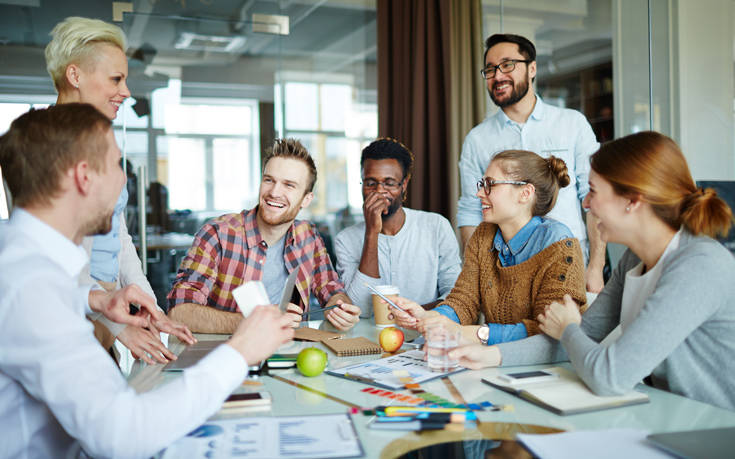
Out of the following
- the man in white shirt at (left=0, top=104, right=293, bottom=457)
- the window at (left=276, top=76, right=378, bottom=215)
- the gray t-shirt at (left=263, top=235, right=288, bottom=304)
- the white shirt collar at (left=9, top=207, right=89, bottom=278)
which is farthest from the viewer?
the window at (left=276, top=76, right=378, bottom=215)

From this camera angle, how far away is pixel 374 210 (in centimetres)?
278

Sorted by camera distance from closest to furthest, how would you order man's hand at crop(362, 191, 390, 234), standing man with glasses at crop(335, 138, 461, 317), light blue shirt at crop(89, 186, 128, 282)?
light blue shirt at crop(89, 186, 128, 282) → man's hand at crop(362, 191, 390, 234) → standing man with glasses at crop(335, 138, 461, 317)

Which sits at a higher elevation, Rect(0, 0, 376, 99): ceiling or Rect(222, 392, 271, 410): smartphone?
Rect(0, 0, 376, 99): ceiling

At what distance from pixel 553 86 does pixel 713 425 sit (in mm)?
3058

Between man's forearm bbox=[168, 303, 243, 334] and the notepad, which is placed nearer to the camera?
the notepad

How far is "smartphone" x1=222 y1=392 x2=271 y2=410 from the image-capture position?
1.27 m

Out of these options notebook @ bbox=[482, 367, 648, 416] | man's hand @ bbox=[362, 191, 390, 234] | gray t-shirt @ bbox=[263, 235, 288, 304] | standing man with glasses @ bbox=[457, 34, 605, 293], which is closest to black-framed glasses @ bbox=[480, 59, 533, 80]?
standing man with glasses @ bbox=[457, 34, 605, 293]

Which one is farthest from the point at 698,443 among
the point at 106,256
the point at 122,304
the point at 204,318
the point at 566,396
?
the point at 106,256

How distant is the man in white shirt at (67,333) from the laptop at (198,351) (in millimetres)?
345

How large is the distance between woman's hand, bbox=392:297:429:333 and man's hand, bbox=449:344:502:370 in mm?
337

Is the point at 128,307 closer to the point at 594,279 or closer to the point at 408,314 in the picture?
the point at 408,314

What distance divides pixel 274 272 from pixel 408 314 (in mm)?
781

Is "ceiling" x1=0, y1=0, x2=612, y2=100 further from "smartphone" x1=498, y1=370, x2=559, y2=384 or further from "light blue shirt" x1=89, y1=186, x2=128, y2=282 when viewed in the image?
"smartphone" x1=498, y1=370, x2=559, y2=384

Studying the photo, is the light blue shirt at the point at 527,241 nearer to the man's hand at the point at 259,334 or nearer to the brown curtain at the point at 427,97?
the man's hand at the point at 259,334
